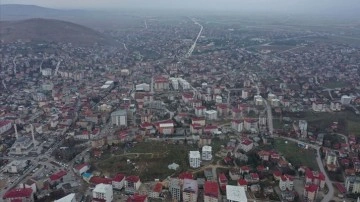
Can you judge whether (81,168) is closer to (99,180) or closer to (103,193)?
(99,180)

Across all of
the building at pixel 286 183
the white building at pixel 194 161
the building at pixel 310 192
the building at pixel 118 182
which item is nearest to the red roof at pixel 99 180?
the building at pixel 118 182

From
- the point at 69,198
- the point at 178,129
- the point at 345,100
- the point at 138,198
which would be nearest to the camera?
the point at 138,198

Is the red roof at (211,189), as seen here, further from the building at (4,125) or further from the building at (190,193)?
the building at (4,125)

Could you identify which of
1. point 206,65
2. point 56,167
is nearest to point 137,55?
point 206,65

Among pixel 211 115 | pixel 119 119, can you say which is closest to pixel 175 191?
pixel 119 119

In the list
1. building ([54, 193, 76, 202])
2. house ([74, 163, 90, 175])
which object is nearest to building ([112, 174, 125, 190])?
building ([54, 193, 76, 202])

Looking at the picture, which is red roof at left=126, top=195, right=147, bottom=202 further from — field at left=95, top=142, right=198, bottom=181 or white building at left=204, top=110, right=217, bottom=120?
white building at left=204, top=110, right=217, bottom=120
